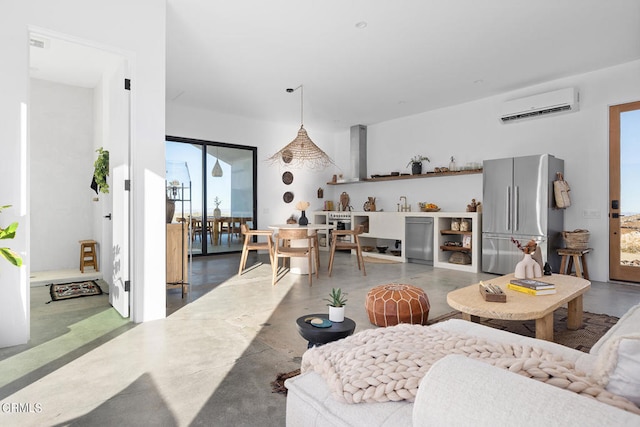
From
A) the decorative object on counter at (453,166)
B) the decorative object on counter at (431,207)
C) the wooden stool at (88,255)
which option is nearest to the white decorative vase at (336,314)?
the wooden stool at (88,255)

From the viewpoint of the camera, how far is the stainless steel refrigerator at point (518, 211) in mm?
4840

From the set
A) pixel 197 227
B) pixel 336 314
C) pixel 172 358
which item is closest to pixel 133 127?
pixel 172 358

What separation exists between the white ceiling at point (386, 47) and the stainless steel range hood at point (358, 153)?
1.76 metres

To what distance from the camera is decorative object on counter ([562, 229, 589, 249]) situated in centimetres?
470

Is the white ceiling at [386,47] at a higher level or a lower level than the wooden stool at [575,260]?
higher

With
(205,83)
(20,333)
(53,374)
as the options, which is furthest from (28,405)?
(205,83)

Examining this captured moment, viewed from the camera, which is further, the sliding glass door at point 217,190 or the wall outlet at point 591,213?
the sliding glass door at point 217,190

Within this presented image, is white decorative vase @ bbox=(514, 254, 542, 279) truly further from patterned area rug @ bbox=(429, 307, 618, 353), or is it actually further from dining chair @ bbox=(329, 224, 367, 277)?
dining chair @ bbox=(329, 224, 367, 277)

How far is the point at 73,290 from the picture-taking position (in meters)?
4.18

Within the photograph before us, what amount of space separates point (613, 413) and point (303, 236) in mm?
4161

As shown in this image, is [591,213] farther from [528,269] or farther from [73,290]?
[73,290]

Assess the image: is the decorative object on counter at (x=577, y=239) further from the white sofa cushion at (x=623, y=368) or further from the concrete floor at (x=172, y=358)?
the white sofa cushion at (x=623, y=368)

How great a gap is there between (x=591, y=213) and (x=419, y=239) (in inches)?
98.1

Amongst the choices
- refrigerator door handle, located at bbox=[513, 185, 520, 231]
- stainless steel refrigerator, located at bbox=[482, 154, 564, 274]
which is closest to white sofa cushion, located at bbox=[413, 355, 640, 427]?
stainless steel refrigerator, located at bbox=[482, 154, 564, 274]
